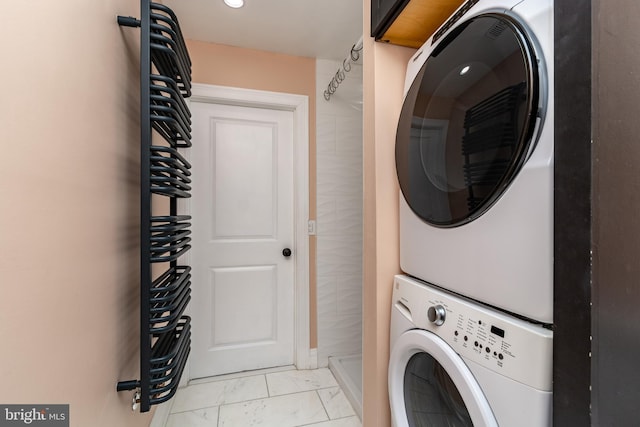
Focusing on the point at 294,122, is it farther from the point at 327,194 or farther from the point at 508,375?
the point at 508,375

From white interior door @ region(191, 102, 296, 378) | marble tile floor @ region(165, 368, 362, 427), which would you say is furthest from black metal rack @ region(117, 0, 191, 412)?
white interior door @ region(191, 102, 296, 378)

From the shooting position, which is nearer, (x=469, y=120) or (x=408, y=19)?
(x=469, y=120)

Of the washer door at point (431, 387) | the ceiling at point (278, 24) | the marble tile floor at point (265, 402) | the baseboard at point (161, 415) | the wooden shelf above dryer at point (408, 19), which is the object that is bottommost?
the marble tile floor at point (265, 402)

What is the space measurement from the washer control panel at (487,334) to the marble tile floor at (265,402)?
3.71ft

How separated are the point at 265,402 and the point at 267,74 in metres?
2.18

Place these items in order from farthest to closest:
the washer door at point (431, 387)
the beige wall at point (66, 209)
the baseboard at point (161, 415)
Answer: the baseboard at point (161, 415) < the washer door at point (431, 387) < the beige wall at point (66, 209)

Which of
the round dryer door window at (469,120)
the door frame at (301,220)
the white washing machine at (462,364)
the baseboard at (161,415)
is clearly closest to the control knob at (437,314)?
the white washing machine at (462,364)

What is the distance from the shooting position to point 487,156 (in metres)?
0.61

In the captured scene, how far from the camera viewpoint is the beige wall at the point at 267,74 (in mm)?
1850

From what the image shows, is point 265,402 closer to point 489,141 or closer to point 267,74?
point 489,141

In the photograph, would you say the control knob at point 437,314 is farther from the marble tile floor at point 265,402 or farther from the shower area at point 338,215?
the shower area at point 338,215

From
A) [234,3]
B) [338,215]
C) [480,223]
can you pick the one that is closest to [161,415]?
[338,215]

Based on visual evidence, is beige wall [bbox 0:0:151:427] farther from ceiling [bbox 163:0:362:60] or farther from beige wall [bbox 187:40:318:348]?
beige wall [bbox 187:40:318:348]

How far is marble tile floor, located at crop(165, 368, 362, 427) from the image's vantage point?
4.99 ft
